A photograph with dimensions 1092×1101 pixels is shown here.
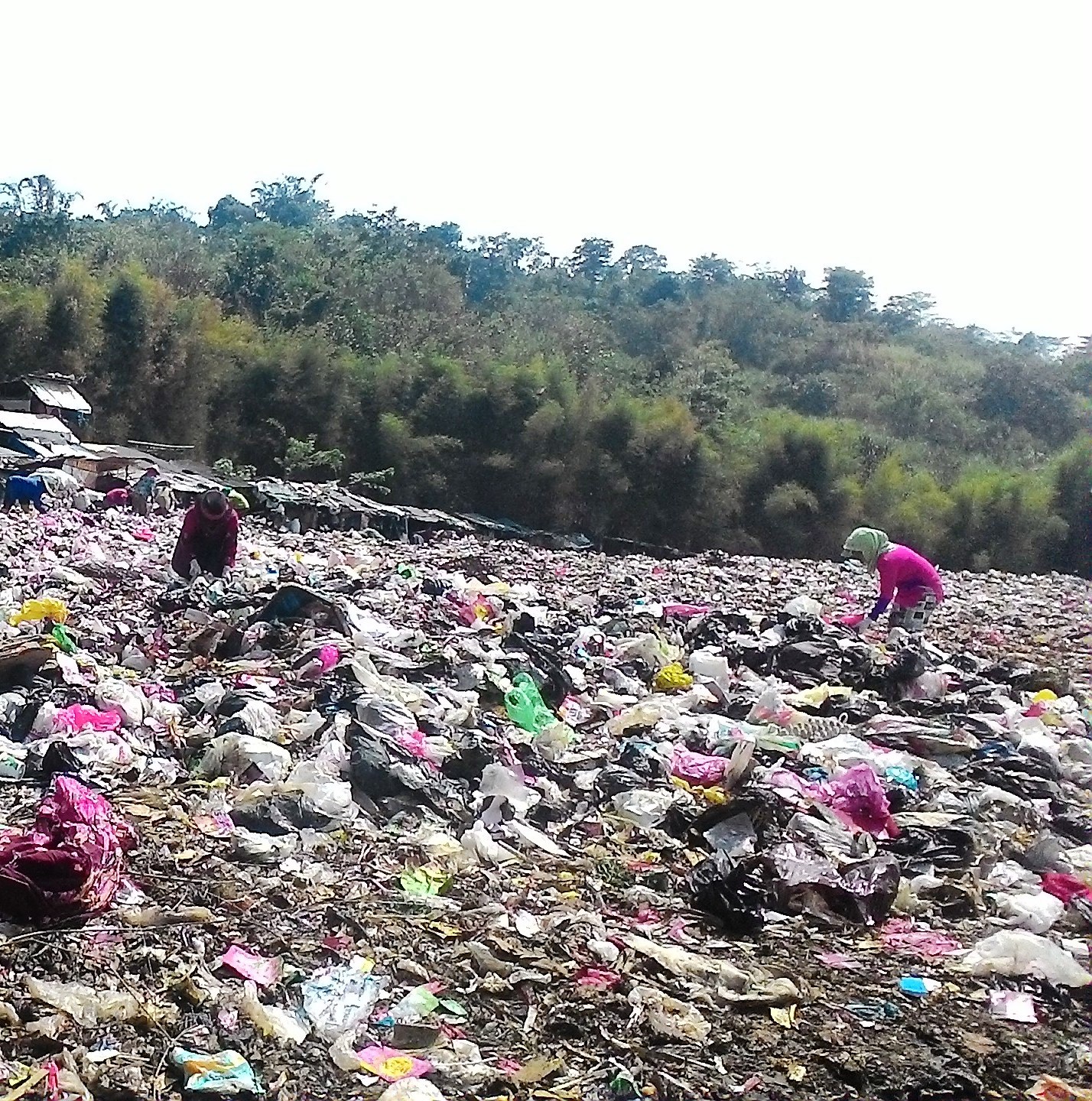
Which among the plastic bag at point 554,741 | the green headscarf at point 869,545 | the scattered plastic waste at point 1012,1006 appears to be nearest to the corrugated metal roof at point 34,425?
the green headscarf at point 869,545

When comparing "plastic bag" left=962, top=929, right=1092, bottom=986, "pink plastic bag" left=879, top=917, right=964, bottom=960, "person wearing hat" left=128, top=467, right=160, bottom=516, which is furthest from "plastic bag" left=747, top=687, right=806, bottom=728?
"person wearing hat" left=128, top=467, right=160, bottom=516

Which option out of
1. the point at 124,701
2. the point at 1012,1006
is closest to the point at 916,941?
the point at 1012,1006

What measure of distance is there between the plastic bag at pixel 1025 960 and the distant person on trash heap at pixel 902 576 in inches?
148

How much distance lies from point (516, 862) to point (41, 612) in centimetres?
362

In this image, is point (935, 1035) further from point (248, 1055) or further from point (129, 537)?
point (129, 537)

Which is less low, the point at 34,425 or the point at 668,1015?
the point at 668,1015

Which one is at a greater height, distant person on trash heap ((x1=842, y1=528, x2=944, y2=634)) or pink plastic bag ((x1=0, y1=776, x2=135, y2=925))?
distant person on trash heap ((x1=842, y1=528, x2=944, y2=634))

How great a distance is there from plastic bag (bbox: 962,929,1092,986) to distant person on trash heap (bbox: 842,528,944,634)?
3.76m

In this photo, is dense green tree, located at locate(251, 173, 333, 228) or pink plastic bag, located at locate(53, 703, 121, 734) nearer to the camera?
pink plastic bag, located at locate(53, 703, 121, 734)

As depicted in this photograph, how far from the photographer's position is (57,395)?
23328 mm

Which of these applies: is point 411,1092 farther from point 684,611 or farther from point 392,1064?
point 684,611

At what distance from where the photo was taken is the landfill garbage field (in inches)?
99.2

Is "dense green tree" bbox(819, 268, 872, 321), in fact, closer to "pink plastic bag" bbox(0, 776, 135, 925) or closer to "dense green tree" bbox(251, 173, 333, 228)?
"dense green tree" bbox(251, 173, 333, 228)

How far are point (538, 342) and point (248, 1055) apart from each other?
32433 mm
